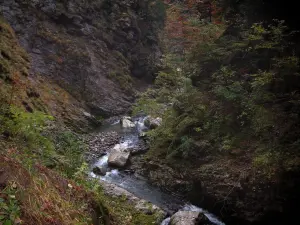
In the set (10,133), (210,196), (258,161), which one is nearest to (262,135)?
(258,161)

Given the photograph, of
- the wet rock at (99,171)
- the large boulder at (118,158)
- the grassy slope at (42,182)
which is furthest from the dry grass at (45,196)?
the large boulder at (118,158)

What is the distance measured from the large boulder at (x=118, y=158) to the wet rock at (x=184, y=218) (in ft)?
13.1

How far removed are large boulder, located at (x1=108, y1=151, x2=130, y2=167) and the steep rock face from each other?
6.48 metres

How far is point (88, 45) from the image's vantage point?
63.9 feet

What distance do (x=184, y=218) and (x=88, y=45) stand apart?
50.3ft

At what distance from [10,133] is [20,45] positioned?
11152 mm

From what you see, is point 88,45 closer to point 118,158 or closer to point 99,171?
point 118,158

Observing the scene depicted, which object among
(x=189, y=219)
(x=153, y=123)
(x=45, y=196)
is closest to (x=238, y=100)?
(x=189, y=219)

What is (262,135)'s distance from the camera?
25.8 ft

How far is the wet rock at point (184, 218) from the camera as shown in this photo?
6875 millimetres

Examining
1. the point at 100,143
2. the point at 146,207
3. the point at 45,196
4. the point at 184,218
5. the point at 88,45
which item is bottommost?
the point at 100,143

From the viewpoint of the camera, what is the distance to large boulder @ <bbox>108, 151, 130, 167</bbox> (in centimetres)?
1084

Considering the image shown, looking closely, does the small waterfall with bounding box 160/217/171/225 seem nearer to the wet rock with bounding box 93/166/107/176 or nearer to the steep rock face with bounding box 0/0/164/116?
the wet rock with bounding box 93/166/107/176

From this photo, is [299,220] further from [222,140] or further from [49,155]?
[49,155]
